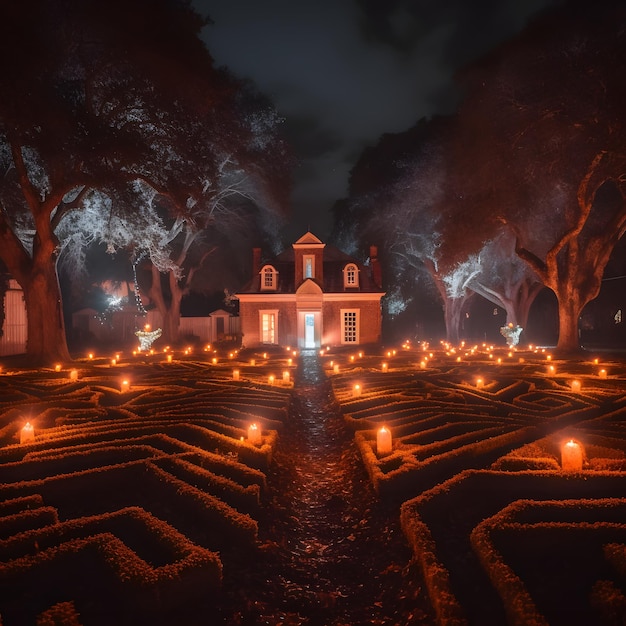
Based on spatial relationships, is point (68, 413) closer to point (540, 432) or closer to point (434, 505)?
point (434, 505)

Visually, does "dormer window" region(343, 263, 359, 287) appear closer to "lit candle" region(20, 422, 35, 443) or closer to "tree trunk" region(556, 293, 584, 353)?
"tree trunk" region(556, 293, 584, 353)

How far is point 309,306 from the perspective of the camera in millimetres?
26875

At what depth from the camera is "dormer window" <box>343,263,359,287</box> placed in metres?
27.3

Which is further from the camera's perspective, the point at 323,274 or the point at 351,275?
the point at 323,274

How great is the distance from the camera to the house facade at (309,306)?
88.1 ft

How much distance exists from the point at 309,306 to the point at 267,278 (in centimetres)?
294

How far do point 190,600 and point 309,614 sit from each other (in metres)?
0.87

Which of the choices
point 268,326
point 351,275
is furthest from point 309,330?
point 351,275

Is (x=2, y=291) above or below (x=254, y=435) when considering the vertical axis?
above

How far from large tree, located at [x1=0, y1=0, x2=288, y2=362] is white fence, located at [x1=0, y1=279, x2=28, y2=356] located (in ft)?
18.0

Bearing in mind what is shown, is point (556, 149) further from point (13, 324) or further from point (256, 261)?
point (13, 324)

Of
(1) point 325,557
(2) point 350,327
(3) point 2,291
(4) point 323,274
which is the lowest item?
(1) point 325,557

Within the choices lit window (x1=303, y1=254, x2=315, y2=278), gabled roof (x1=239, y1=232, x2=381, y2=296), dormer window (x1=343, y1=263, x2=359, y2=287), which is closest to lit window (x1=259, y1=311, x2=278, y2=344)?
gabled roof (x1=239, y1=232, x2=381, y2=296)

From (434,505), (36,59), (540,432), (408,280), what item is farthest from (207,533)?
(408,280)
